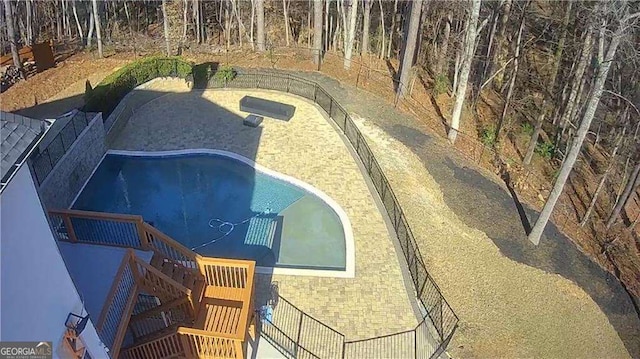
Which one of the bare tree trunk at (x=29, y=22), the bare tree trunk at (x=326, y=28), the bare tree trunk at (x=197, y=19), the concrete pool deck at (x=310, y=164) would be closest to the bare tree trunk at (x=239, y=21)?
the bare tree trunk at (x=197, y=19)

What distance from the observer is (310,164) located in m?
19.7

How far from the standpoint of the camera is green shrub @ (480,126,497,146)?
2391 cm

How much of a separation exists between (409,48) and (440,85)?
3.47 metres

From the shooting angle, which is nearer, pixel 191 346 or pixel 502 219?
pixel 191 346

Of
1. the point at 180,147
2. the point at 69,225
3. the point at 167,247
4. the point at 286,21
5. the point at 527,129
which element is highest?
the point at 286,21

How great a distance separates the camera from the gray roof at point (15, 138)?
6.59 meters

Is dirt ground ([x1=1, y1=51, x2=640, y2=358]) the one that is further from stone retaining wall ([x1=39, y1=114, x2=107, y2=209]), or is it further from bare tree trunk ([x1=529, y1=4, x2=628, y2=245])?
stone retaining wall ([x1=39, y1=114, x2=107, y2=209])

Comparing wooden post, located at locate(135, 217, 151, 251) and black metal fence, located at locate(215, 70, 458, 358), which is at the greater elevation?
wooden post, located at locate(135, 217, 151, 251)

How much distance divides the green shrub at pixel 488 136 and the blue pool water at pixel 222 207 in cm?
986

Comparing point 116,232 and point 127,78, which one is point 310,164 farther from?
point 127,78

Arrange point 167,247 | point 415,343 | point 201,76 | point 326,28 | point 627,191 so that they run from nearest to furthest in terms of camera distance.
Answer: point 415,343, point 167,247, point 627,191, point 201,76, point 326,28

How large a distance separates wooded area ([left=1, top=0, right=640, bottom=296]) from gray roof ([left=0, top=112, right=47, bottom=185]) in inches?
578

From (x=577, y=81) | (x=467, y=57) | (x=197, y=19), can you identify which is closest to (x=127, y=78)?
(x=197, y=19)

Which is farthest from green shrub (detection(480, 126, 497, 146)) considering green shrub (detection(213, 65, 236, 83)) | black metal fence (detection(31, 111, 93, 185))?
black metal fence (detection(31, 111, 93, 185))
